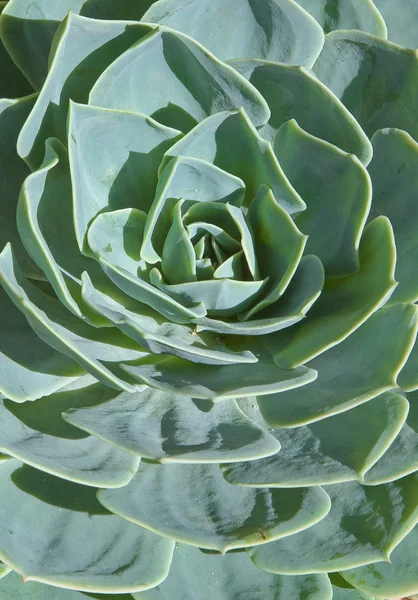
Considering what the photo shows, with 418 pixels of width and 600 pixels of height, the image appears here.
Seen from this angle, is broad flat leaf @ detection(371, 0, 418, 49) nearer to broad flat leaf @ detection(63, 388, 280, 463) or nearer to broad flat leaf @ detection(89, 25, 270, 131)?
broad flat leaf @ detection(89, 25, 270, 131)

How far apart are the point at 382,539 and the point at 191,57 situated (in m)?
0.89

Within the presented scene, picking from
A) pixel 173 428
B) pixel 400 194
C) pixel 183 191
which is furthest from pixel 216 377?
pixel 400 194

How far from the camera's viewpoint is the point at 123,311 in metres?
1.17

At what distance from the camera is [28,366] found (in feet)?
3.94

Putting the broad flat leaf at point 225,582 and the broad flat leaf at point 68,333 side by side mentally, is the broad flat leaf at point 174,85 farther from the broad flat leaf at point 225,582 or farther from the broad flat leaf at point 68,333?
the broad flat leaf at point 225,582

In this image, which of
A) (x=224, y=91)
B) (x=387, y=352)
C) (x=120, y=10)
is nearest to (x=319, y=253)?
(x=387, y=352)

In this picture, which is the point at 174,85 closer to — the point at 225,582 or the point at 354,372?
the point at 354,372

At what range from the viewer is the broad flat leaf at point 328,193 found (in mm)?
1115

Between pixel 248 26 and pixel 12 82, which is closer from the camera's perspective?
pixel 248 26

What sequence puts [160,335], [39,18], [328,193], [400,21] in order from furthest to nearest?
[400,21]
[39,18]
[328,193]
[160,335]

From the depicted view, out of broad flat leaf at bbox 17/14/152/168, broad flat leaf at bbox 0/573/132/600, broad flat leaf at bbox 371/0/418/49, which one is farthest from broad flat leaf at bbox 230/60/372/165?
broad flat leaf at bbox 0/573/132/600

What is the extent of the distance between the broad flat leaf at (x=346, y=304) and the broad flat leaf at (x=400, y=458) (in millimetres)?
248

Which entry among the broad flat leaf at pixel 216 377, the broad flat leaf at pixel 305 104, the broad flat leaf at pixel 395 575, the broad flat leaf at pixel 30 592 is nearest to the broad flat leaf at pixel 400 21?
the broad flat leaf at pixel 305 104

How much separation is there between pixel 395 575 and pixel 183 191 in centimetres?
86
